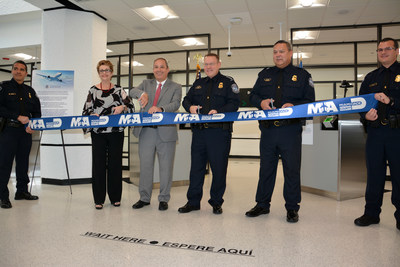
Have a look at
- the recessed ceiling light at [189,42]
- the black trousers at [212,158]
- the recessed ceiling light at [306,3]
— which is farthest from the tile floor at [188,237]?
the recessed ceiling light at [189,42]

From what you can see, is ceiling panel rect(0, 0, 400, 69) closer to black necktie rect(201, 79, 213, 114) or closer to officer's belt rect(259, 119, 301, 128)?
black necktie rect(201, 79, 213, 114)

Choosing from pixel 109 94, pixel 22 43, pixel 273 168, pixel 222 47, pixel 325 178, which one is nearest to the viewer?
pixel 273 168

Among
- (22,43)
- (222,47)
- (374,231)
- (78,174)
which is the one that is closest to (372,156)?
(374,231)

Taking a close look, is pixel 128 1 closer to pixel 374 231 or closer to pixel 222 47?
pixel 222 47

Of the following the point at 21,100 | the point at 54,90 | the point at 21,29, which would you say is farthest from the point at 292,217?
the point at 21,29

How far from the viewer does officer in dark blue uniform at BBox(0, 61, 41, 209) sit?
3.55m

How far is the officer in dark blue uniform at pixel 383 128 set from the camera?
2.58 m

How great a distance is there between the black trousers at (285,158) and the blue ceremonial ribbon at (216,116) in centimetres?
19

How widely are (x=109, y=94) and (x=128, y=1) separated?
9.13 ft

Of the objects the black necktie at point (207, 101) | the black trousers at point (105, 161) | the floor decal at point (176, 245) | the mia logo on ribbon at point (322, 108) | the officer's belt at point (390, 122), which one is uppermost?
the black necktie at point (207, 101)

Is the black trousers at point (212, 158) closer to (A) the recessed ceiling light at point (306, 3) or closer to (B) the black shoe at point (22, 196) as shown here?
(B) the black shoe at point (22, 196)

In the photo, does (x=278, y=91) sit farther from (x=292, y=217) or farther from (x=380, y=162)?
(x=292, y=217)

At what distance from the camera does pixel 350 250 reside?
225cm

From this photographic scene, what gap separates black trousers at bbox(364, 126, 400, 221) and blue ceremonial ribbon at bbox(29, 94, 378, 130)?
305 millimetres
